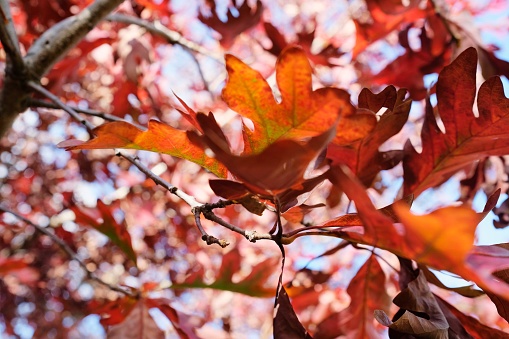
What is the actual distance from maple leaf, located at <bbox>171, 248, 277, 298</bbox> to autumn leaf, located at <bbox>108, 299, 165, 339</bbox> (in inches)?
3.1

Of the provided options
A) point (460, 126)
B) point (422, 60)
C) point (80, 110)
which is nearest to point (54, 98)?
point (80, 110)

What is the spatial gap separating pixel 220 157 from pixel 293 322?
0.25 meters

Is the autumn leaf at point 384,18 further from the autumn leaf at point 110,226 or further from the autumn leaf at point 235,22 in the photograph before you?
the autumn leaf at point 110,226

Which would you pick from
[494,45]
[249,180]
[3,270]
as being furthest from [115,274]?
[249,180]

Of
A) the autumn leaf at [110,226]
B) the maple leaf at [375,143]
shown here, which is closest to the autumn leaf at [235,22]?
the autumn leaf at [110,226]

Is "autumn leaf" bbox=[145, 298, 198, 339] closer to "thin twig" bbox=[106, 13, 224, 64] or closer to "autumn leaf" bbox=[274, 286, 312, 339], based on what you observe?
"autumn leaf" bbox=[274, 286, 312, 339]

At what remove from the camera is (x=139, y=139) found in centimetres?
50

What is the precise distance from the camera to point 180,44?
1.31 metres

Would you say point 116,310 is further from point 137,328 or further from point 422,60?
point 422,60

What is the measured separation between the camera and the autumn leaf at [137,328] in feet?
2.47

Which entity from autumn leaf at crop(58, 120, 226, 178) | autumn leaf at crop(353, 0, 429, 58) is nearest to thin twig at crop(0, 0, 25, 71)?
autumn leaf at crop(58, 120, 226, 178)

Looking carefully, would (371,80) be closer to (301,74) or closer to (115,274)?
(301,74)

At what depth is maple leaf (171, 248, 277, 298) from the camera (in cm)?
84

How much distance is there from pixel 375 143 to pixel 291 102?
19cm
